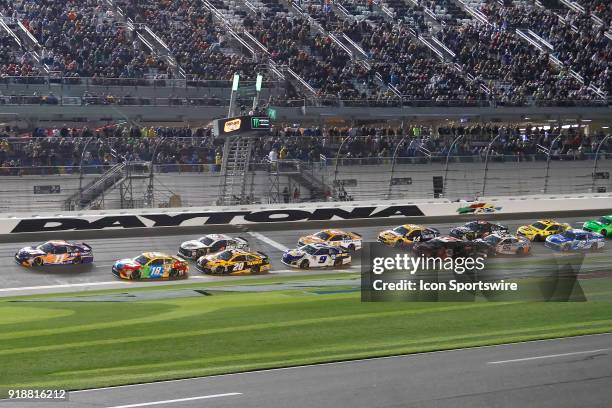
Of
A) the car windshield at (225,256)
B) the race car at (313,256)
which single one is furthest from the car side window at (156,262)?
the race car at (313,256)

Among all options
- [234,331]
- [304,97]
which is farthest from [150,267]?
[304,97]

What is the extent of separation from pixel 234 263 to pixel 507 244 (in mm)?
10210

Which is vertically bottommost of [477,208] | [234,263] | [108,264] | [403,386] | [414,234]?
[108,264]

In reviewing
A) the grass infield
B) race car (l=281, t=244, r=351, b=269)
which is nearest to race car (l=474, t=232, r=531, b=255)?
race car (l=281, t=244, r=351, b=269)

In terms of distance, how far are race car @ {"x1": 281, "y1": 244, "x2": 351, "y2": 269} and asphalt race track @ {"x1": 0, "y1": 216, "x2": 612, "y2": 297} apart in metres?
0.26

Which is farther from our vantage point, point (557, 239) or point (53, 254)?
point (557, 239)

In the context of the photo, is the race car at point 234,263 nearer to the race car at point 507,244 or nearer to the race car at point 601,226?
the race car at point 507,244

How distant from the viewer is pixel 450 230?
38.8 metres

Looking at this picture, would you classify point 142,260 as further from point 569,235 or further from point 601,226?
point 601,226

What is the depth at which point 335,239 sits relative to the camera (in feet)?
115

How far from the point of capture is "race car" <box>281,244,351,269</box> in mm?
33219

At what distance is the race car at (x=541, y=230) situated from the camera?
37.7 m

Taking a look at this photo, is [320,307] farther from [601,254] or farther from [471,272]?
[601,254]

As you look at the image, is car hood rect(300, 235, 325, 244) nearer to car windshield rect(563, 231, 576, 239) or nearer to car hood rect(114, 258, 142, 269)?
car hood rect(114, 258, 142, 269)
